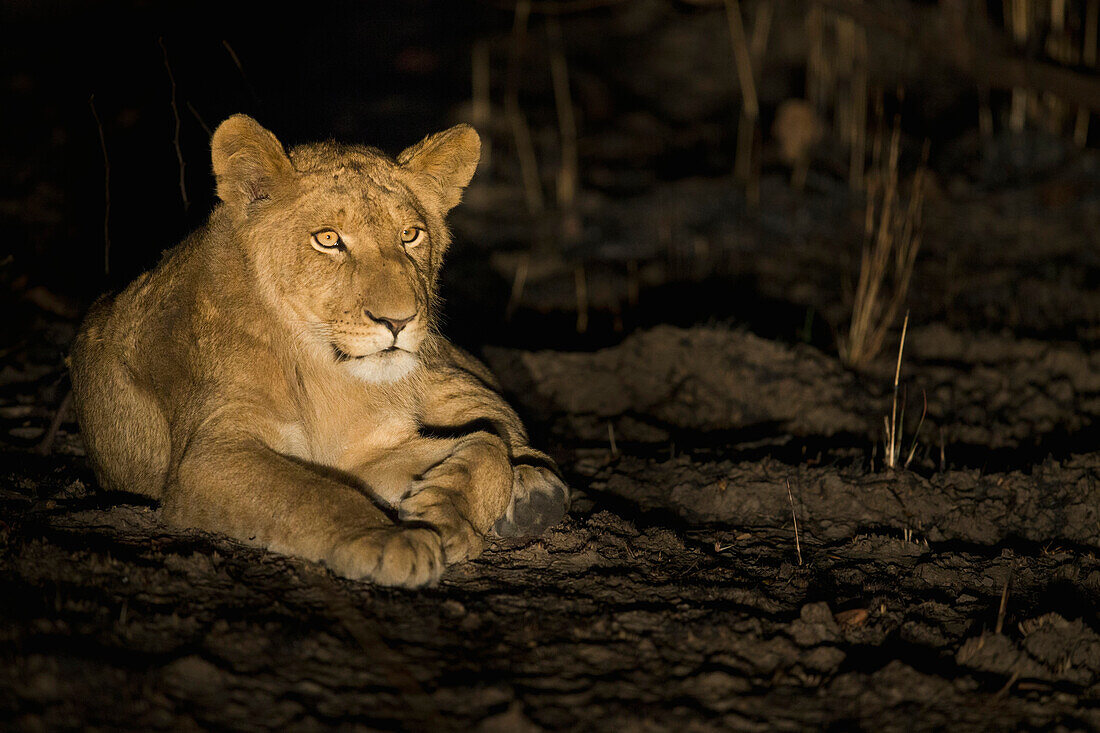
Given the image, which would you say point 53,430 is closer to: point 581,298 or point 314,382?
point 314,382

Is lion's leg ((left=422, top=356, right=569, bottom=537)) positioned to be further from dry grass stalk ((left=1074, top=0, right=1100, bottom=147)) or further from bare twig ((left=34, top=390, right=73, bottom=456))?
dry grass stalk ((left=1074, top=0, right=1100, bottom=147))

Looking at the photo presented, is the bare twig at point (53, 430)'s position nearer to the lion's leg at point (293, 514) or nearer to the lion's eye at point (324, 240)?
the lion's leg at point (293, 514)

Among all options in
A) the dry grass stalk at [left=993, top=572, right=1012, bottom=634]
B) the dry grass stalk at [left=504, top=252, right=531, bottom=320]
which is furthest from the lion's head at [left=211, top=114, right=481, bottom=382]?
the dry grass stalk at [left=504, top=252, right=531, bottom=320]

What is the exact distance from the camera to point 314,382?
3.86m

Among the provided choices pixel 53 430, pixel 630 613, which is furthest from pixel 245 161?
pixel 630 613

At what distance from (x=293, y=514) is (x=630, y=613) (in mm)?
1198

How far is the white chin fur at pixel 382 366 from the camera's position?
366 centimetres

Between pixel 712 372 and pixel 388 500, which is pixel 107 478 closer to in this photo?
pixel 388 500

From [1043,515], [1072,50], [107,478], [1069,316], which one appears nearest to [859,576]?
[1043,515]

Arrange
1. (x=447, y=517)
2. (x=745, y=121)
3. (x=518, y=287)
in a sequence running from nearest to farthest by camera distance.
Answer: (x=447, y=517)
(x=518, y=287)
(x=745, y=121)

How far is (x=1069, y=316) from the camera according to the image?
6527 mm

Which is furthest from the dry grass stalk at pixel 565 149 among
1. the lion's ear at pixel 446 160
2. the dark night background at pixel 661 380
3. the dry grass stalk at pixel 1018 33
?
the lion's ear at pixel 446 160

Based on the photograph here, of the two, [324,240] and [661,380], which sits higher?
[324,240]

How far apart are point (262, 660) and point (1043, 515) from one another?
327 centimetres
